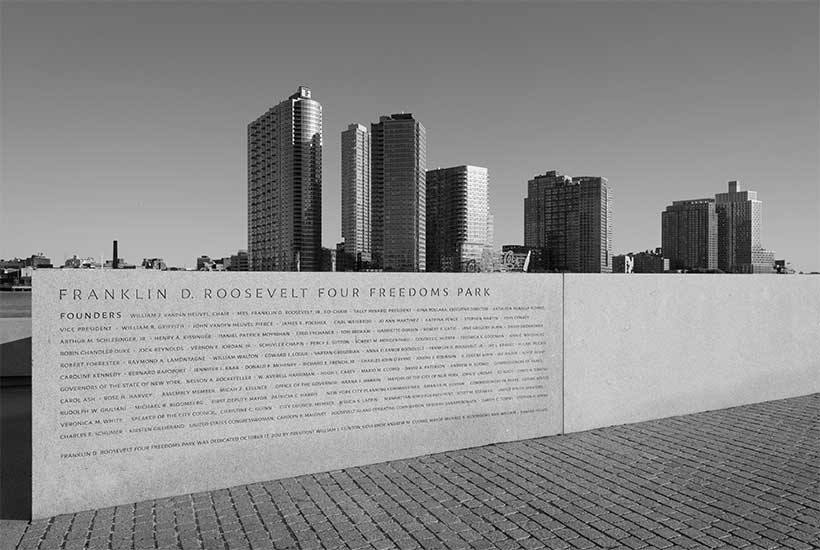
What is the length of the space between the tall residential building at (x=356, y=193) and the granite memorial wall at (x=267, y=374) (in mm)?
91579

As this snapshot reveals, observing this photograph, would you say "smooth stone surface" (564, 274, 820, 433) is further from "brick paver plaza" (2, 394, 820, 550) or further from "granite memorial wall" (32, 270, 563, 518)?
"brick paver plaza" (2, 394, 820, 550)

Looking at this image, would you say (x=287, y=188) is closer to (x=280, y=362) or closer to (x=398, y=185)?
(x=398, y=185)

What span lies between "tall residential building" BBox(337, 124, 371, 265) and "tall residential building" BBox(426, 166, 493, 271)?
12583 millimetres

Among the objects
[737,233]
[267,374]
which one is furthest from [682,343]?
[737,233]

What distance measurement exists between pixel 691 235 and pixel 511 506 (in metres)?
78.8

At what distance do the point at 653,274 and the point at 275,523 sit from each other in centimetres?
533

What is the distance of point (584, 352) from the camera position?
6.53 m

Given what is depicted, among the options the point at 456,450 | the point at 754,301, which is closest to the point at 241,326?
the point at 456,450

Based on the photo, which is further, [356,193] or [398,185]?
[356,193]

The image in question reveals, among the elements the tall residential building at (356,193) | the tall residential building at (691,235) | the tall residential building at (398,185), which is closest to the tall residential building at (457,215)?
the tall residential building at (398,185)

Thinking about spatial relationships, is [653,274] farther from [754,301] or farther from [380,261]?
[380,261]

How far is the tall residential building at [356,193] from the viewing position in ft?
338

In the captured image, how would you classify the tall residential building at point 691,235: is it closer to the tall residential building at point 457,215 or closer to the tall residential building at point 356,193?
the tall residential building at point 457,215

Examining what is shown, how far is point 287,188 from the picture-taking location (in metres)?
98.2
